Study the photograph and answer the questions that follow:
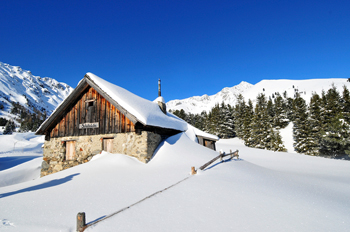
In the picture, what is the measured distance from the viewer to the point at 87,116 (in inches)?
502

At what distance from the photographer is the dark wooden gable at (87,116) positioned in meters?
11.6

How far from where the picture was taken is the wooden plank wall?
11.6 metres

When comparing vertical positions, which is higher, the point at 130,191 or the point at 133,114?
the point at 133,114

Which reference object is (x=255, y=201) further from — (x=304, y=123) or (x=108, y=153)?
(x=304, y=123)

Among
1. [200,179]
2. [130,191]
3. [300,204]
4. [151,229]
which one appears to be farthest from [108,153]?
[300,204]

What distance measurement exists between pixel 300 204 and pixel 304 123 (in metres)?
36.7

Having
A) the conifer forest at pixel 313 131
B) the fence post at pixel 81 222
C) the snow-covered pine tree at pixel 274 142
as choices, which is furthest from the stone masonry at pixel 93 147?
the conifer forest at pixel 313 131

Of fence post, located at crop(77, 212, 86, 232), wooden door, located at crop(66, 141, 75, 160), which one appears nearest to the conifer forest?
wooden door, located at crop(66, 141, 75, 160)

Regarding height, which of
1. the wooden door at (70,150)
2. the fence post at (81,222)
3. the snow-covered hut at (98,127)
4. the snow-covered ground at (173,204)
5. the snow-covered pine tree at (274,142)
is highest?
the snow-covered hut at (98,127)

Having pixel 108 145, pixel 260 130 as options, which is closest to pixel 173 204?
pixel 108 145

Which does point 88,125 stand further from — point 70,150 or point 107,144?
point 70,150

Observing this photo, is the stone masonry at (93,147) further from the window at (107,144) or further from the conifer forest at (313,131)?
the conifer forest at (313,131)

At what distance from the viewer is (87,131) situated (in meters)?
12.6

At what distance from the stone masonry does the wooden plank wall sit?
1.18 feet
